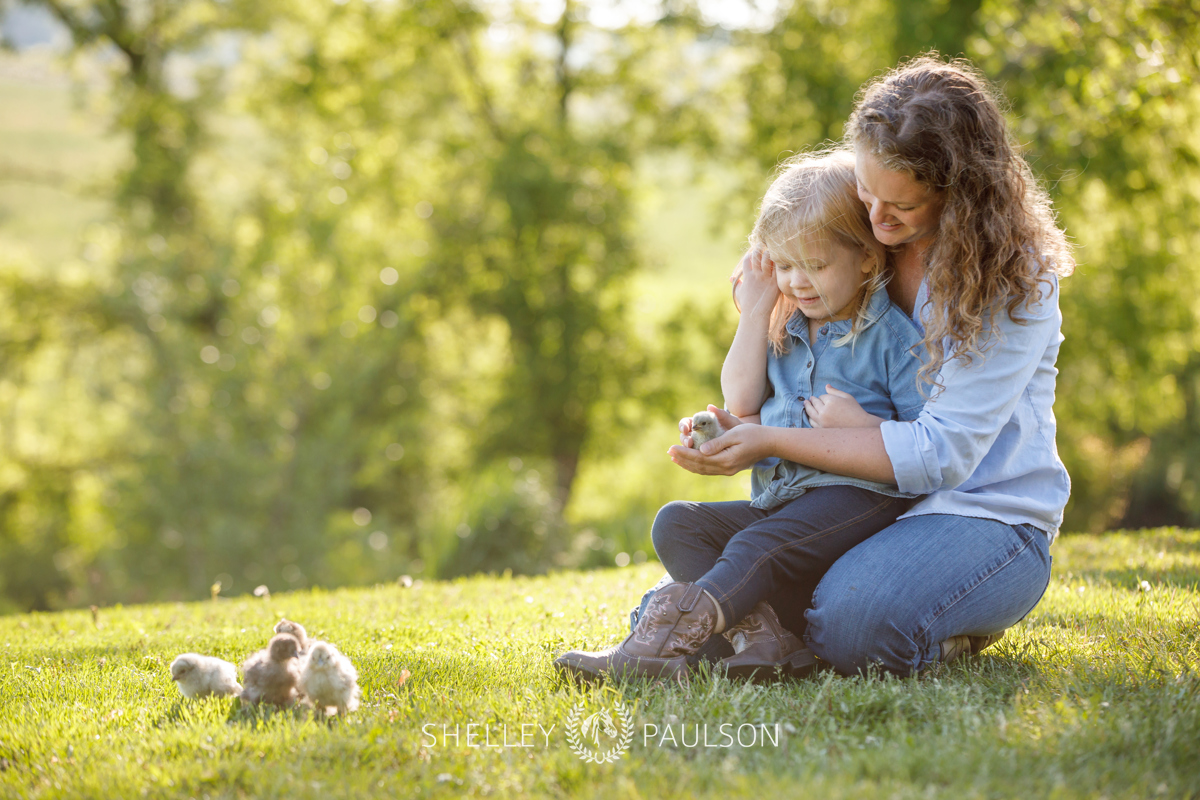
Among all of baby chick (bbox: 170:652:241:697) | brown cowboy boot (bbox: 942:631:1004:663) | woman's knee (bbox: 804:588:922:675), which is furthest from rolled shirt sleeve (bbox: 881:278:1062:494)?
baby chick (bbox: 170:652:241:697)

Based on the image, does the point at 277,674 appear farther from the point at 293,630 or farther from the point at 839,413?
the point at 839,413

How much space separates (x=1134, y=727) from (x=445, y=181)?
17585mm

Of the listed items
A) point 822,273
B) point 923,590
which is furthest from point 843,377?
Answer: point 923,590

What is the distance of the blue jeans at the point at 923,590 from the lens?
2785 millimetres

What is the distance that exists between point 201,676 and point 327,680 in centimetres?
52

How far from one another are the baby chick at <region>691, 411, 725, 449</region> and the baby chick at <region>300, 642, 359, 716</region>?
1334 mm

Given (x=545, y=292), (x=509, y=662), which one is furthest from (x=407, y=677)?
(x=545, y=292)

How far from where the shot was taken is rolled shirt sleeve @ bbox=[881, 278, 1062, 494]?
110 inches

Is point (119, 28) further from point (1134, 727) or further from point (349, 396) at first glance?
point (1134, 727)

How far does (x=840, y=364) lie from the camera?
3.22 meters

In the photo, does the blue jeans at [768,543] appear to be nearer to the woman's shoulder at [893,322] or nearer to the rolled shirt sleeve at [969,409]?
the rolled shirt sleeve at [969,409]

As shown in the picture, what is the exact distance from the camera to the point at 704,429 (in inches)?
124

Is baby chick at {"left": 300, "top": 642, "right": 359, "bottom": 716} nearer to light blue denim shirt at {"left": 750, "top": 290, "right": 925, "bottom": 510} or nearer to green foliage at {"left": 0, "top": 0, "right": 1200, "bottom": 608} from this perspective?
light blue denim shirt at {"left": 750, "top": 290, "right": 925, "bottom": 510}

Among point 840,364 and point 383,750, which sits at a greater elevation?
point 840,364
